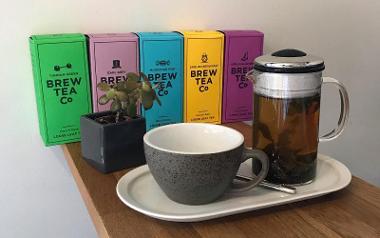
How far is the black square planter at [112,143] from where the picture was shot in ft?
1.96

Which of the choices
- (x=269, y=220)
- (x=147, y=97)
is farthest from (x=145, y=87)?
(x=269, y=220)

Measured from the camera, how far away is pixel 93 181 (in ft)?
1.89

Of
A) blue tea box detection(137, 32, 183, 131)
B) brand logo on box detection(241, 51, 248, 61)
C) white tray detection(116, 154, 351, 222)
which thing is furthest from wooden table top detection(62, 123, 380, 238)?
brand logo on box detection(241, 51, 248, 61)

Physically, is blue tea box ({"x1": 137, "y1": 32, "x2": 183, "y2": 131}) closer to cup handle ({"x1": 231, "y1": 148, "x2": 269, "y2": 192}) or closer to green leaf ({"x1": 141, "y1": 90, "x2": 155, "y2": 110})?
green leaf ({"x1": 141, "y1": 90, "x2": 155, "y2": 110})

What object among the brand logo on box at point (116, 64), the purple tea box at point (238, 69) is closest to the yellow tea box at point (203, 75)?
the purple tea box at point (238, 69)

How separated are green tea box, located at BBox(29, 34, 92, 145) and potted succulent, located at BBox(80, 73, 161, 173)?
0.08m

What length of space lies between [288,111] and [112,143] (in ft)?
0.81

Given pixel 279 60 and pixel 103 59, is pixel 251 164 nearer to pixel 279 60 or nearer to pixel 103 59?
pixel 279 60

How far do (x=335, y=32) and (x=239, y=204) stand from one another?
619 millimetres

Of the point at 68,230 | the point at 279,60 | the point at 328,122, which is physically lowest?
the point at 68,230

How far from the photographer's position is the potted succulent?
60cm

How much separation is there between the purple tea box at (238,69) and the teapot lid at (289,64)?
0.24 m

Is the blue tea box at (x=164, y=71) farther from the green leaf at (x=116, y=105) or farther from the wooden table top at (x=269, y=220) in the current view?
the wooden table top at (x=269, y=220)

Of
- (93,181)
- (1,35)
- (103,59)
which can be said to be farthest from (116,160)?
(1,35)
